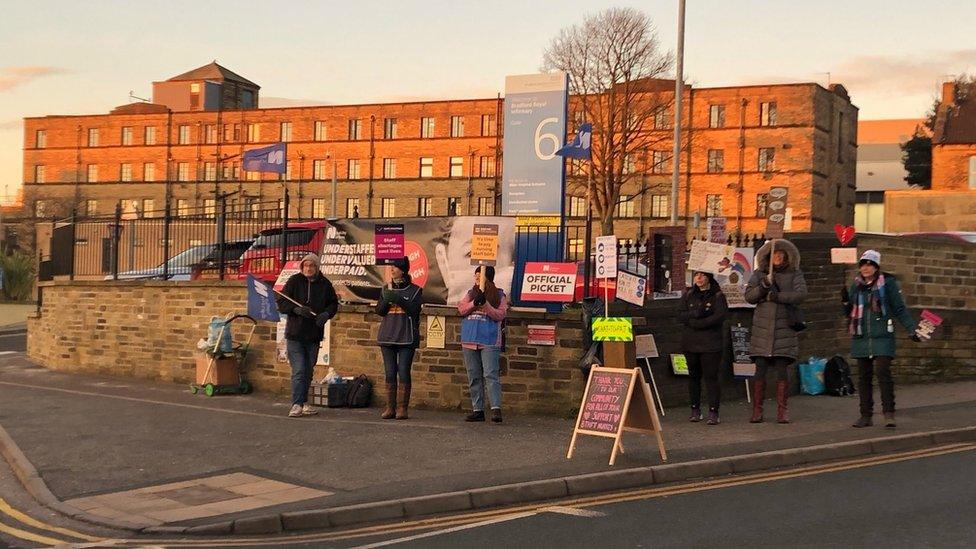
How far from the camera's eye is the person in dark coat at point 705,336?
41.7 feet

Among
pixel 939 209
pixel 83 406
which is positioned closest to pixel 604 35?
pixel 939 209

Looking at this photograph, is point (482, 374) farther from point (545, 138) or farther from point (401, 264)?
point (545, 138)

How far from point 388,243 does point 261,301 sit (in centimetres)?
213

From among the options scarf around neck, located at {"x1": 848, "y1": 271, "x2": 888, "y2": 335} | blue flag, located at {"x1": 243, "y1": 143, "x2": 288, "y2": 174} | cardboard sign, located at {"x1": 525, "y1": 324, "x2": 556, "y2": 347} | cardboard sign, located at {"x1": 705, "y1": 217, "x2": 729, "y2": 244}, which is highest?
blue flag, located at {"x1": 243, "y1": 143, "x2": 288, "y2": 174}

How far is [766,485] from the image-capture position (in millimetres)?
9188

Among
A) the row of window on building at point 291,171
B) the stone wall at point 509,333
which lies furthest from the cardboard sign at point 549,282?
the row of window on building at point 291,171

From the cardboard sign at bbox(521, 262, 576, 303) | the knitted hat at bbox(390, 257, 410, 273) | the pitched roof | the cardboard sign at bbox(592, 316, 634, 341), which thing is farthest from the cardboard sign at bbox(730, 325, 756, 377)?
the pitched roof

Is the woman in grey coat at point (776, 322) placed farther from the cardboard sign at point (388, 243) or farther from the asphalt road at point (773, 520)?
the cardboard sign at point (388, 243)

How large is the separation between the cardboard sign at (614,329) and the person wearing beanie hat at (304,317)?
3.95 meters

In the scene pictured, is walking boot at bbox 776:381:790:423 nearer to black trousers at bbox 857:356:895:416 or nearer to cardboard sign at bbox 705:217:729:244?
black trousers at bbox 857:356:895:416

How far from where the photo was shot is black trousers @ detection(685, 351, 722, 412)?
12.7m

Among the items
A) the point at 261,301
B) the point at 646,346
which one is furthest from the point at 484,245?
the point at 261,301

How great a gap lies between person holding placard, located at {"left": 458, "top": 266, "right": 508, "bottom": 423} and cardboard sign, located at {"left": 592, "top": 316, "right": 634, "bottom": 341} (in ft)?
6.25

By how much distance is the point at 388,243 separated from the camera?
48.4ft
